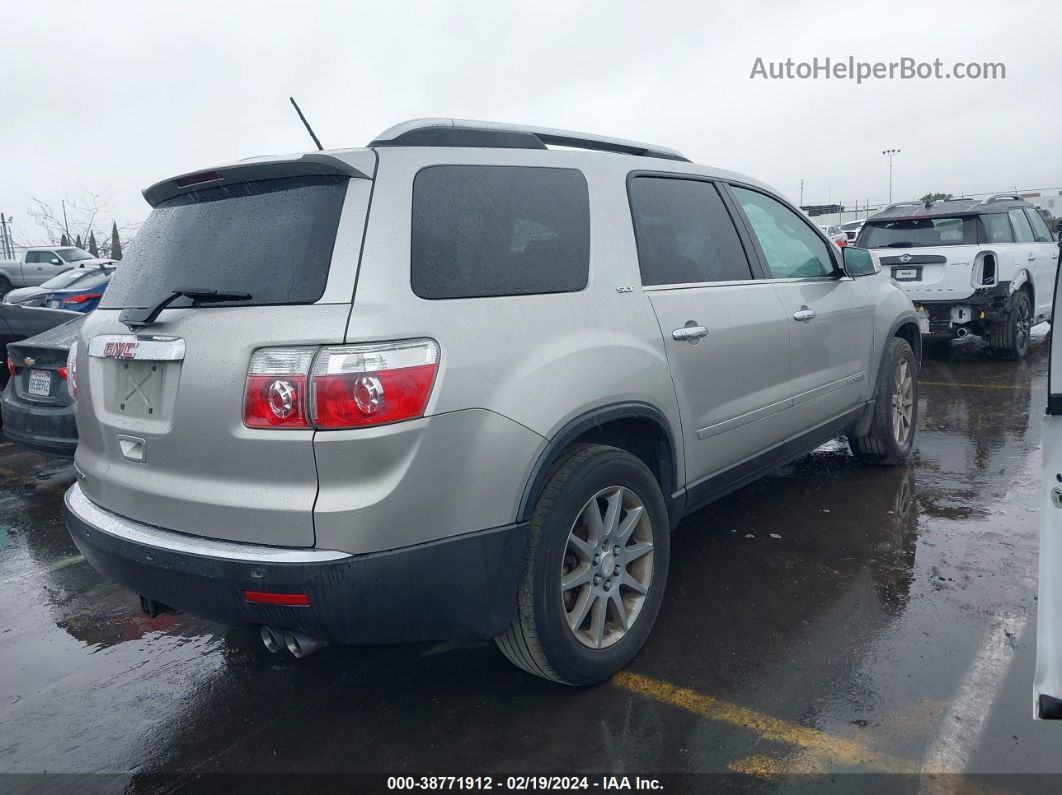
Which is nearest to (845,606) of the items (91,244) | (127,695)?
(127,695)

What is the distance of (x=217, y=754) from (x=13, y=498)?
13.3 feet

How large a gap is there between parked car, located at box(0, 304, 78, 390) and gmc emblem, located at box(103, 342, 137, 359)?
199 inches

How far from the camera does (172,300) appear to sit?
261 centimetres

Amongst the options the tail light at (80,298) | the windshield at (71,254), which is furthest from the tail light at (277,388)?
the windshield at (71,254)

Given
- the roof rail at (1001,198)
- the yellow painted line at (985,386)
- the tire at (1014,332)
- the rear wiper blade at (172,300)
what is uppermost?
the roof rail at (1001,198)

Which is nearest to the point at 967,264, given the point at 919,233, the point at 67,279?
Result: the point at 919,233

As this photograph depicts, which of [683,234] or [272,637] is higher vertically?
[683,234]

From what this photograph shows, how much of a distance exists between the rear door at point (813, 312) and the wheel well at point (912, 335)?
68 centimetres

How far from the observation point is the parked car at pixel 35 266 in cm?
2480

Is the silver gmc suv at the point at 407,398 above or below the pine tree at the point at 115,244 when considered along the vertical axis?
below

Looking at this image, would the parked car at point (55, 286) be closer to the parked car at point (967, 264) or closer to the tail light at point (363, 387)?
the parked car at point (967, 264)

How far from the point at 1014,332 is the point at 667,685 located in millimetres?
8239

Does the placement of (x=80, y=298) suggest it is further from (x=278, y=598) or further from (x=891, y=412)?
(x=278, y=598)

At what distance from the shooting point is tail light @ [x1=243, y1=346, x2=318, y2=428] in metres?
2.32
